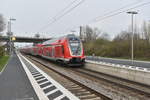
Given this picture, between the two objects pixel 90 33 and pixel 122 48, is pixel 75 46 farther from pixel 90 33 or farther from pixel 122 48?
pixel 90 33

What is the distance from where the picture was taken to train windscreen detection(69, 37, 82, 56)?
20.8 metres

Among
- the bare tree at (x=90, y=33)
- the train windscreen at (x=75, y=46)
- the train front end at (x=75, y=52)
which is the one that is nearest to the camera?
the train front end at (x=75, y=52)

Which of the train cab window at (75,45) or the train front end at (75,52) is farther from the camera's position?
the train cab window at (75,45)

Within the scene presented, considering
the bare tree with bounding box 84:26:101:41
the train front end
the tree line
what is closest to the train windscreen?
the train front end

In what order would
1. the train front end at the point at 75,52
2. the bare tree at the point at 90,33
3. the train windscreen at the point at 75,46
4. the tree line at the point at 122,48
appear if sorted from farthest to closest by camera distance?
the bare tree at the point at 90,33 → the tree line at the point at 122,48 → the train windscreen at the point at 75,46 → the train front end at the point at 75,52

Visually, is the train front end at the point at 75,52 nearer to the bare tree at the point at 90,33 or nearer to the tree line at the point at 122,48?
the tree line at the point at 122,48

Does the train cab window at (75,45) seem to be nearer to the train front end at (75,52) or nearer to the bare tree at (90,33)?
the train front end at (75,52)

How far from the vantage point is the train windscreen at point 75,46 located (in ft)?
68.3

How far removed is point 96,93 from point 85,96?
53 centimetres

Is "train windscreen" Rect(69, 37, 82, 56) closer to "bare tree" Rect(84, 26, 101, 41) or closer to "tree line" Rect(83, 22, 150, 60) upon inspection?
"tree line" Rect(83, 22, 150, 60)

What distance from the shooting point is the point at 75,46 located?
21.2 meters

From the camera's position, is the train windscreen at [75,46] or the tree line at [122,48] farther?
the tree line at [122,48]

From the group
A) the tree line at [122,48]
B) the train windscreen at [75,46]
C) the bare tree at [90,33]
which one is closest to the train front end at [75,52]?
the train windscreen at [75,46]

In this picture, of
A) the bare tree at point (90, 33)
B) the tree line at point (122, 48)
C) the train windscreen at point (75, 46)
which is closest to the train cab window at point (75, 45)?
the train windscreen at point (75, 46)
